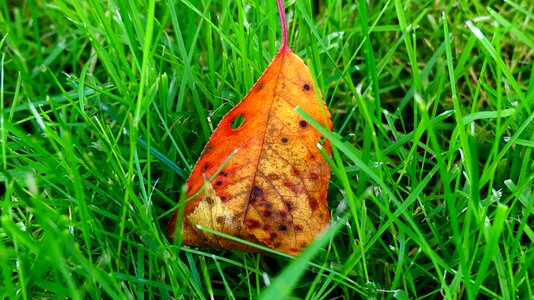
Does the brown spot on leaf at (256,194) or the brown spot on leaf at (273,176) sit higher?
the brown spot on leaf at (273,176)

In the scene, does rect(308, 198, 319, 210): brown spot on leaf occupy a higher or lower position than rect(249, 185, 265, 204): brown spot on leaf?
lower

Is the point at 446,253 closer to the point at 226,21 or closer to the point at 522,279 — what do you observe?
the point at 522,279

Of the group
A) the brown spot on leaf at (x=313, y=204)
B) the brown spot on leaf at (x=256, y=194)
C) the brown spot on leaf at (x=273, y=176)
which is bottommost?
the brown spot on leaf at (x=313, y=204)

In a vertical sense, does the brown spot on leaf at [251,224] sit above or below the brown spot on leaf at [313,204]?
below

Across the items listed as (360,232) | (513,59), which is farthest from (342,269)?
(513,59)

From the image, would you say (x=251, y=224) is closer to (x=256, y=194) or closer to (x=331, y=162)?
(x=256, y=194)

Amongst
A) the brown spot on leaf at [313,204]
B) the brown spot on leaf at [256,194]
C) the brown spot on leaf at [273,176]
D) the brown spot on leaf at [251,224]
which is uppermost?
the brown spot on leaf at [273,176]
